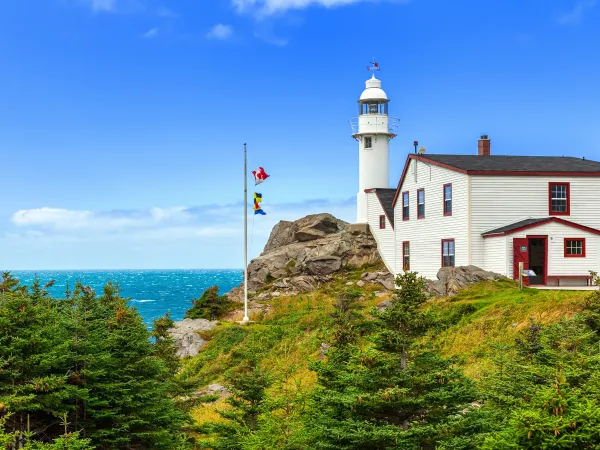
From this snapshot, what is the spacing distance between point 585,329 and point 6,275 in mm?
13904

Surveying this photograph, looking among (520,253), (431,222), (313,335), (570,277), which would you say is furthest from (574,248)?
(313,335)

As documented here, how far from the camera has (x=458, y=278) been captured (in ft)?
98.8

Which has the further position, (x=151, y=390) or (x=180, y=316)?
(x=180, y=316)

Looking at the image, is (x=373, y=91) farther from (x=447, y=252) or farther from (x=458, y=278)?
(x=458, y=278)

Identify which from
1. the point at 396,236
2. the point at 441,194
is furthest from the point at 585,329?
the point at 396,236

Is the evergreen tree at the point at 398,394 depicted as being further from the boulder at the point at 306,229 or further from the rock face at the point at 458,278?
the boulder at the point at 306,229

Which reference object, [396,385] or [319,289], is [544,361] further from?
[319,289]

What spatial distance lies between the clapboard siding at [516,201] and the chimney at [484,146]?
707 centimetres

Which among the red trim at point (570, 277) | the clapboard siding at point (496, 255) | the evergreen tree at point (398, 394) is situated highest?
the clapboard siding at point (496, 255)

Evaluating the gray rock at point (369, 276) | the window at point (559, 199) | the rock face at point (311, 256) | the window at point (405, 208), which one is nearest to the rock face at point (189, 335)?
the rock face at point (311, 256)

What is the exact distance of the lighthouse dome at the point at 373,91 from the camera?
163 feet

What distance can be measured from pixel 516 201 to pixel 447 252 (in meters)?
4.26

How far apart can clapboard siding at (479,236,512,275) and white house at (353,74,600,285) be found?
0.15 ft

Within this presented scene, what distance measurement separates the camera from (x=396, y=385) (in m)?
10.2
